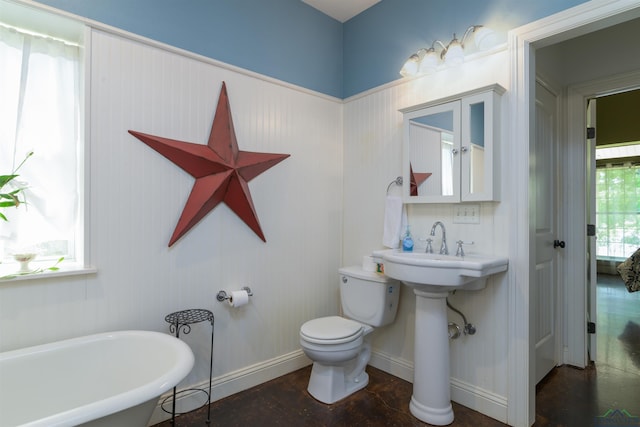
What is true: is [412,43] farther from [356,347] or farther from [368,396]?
[368,396]

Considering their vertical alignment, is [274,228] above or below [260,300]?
above

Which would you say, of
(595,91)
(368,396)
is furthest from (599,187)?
(368,396)

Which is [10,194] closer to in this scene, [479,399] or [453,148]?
[453,148]

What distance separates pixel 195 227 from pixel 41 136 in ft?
2.95

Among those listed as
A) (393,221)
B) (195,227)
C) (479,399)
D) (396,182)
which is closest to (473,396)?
(479,399)

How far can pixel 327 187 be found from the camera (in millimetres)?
2730

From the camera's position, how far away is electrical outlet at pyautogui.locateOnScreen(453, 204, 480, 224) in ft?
6.54

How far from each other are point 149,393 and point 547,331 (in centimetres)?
257

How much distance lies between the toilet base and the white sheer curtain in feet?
5.29

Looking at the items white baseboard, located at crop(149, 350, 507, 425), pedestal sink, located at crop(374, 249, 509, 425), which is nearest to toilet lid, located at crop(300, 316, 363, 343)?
pedestal sink, located at crop(374, 249, 509, 425)

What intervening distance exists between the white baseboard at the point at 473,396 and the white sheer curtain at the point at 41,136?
223 cm

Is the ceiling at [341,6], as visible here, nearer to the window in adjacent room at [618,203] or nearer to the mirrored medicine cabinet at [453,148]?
the mirrored medicine cabinet at [453,148]

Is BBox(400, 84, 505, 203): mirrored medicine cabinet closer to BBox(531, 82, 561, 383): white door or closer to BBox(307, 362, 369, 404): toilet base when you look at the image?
BBox(531, 82, 561, 383): white door

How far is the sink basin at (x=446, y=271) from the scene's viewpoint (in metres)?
1.68
